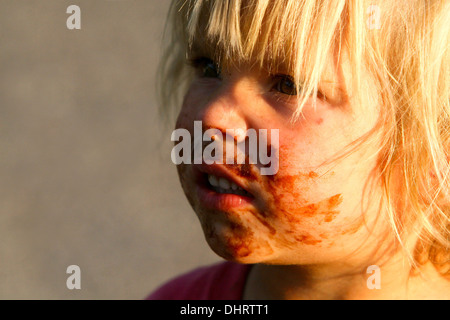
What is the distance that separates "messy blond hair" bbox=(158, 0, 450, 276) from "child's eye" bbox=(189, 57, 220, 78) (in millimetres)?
43

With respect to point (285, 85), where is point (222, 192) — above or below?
below

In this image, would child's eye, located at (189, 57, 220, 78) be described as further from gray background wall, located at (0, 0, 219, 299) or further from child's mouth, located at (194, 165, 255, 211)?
gray background wall, located at (0, 0, 219, 299)

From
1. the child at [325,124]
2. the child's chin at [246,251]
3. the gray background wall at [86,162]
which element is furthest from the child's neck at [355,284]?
the gray background wall at [86,162]

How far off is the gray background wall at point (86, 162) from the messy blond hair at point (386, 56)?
122 cm

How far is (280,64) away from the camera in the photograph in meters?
0.98

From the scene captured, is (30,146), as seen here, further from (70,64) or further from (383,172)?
(383,172)

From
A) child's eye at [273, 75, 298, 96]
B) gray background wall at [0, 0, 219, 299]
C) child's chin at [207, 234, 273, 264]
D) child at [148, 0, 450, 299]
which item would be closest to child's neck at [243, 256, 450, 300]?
child at [148, 0, 450, 299]

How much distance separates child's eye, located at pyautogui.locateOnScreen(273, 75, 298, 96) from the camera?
0.99m

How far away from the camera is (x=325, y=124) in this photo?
979 mm

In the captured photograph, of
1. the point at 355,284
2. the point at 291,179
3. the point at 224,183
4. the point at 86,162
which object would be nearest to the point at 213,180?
the point at 224,183

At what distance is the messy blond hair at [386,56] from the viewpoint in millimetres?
957

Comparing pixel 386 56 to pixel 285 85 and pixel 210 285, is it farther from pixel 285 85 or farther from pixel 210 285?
pixel 210 285

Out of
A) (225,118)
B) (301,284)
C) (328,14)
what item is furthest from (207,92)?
(301,284)

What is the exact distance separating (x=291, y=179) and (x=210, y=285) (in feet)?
1.52
